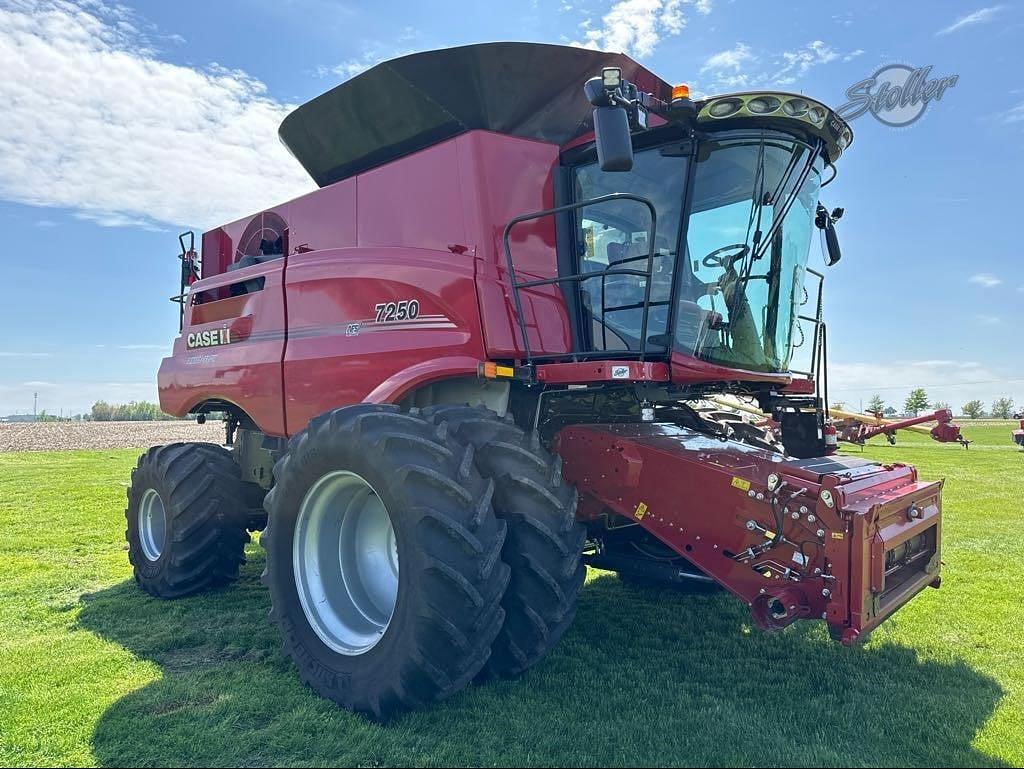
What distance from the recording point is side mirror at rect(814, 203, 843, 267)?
5195 millimetres

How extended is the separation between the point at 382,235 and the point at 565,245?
1294 mm

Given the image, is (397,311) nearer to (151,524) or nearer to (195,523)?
(195,523)

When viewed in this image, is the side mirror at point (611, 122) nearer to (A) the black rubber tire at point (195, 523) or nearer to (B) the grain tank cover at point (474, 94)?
(B) the grain tank cover at point (474, 94)

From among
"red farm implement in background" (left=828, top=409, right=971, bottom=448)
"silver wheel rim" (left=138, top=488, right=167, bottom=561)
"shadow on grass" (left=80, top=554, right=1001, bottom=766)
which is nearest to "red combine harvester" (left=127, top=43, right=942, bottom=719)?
"shadow on grass" (left=80, top=554, right=1001, bottom=766)

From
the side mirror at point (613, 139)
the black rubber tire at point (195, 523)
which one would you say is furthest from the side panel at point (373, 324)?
the side mirror at point (613, 139)

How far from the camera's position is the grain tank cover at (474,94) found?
4410 mm

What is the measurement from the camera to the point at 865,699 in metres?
3.58

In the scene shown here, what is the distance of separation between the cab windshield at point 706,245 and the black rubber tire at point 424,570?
4.97 feet

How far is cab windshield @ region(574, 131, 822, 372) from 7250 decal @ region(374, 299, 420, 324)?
1072mm

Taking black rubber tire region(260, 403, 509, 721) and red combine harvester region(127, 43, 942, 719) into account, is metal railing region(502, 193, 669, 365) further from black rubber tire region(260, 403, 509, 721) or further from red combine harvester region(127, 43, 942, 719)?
black rubber tire region(260, 403, 509, 721)

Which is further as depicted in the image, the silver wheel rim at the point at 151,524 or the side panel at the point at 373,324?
the silver wheel rim at the point at 151,524

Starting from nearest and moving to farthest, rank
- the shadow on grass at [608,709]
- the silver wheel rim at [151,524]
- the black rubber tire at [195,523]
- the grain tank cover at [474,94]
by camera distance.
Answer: the shadow on grass at [608,709]
the grain tank cover at [474,94]
the black rubber tire at [195,523]
the silver wheel rim at [151,524]

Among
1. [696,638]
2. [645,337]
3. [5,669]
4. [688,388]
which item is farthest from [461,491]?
[5,669]

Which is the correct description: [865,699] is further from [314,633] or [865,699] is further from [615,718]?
[314,633]
